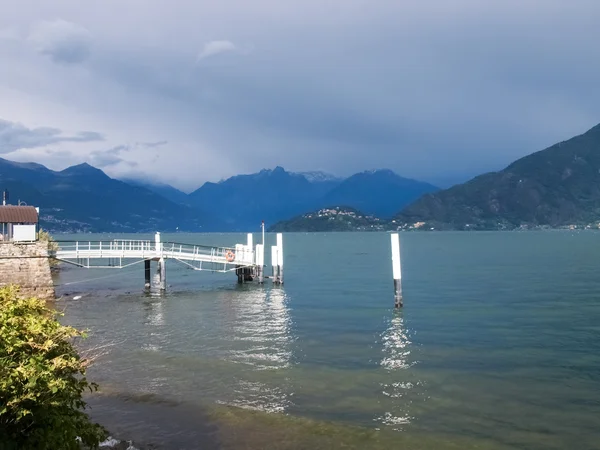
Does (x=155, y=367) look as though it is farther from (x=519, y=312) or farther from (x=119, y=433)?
(x=519, y=312)

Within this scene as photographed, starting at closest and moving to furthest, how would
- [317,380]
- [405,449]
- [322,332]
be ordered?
[405,449] < [317,380] < [322,332]

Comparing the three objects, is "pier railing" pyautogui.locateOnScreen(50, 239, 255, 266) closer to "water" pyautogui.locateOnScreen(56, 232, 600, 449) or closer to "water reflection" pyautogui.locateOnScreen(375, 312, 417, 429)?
"water" pyautogui.locateOnScreen(56, 232, 600, 449)

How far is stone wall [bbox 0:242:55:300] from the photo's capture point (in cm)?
3900

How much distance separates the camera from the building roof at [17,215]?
142 feet

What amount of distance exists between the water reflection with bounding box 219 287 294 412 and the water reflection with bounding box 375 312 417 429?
11.3 ft

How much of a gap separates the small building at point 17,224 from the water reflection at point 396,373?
3104 cm

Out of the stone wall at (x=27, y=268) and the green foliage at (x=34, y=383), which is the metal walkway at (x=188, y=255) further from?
the green foliage at (x=34, y=383)

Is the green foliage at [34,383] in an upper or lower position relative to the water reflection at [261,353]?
upper

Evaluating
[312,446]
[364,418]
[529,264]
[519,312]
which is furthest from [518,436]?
[529,264]

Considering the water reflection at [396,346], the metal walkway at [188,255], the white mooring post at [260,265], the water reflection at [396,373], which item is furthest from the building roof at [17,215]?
the water reflection at [396,373]

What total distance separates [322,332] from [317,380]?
954 cm

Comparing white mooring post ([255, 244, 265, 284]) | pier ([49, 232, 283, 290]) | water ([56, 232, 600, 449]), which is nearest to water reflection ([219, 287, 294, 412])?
water ([56, 232, 600, 449])

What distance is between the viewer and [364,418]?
1559cm

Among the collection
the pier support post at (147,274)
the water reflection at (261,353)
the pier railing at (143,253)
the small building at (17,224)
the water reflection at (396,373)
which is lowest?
the water reflection at (396,373)
